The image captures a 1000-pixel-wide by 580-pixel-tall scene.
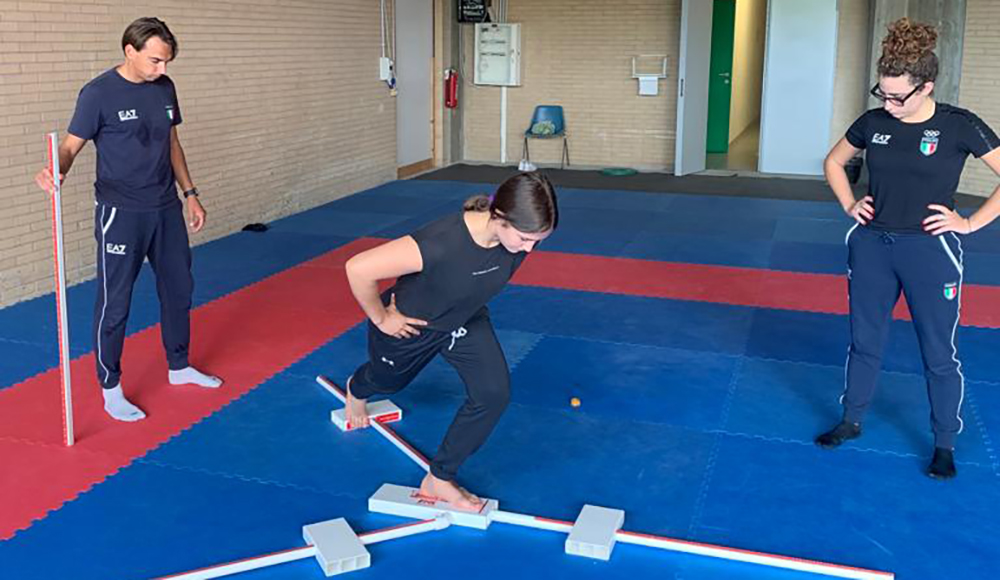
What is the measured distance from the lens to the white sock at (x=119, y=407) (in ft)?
14.9

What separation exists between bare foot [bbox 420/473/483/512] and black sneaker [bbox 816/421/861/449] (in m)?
1.62

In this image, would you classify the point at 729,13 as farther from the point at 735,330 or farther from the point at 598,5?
the point at 735,330

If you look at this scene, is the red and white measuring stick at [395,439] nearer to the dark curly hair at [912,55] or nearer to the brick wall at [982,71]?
the dark curly hair at [912,55]

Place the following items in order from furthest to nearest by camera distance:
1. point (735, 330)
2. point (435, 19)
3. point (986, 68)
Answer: point (435, 19)
point (986, 68)
point (735, 330)

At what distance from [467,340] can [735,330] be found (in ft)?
9.57

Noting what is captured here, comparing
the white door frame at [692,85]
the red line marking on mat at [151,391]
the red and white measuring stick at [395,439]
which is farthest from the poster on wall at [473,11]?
the red and white measuring stick at [395,439]

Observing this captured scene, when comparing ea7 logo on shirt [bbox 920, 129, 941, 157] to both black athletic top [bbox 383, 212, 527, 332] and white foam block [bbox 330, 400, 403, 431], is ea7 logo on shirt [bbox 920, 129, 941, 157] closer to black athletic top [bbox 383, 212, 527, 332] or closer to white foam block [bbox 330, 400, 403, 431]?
black athletic top [bbox 383, 212, 527, 332]

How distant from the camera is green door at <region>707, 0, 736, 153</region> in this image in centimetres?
1482

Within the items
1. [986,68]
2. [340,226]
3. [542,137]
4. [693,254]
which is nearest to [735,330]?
[693,254]

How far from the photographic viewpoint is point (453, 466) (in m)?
3.61

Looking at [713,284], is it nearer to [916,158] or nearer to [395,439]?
[916,158]

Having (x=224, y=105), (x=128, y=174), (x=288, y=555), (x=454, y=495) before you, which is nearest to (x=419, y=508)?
(x=454, y=495)

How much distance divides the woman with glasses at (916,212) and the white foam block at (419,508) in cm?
176

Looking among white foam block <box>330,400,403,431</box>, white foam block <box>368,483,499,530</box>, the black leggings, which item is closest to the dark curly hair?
the black leggings
